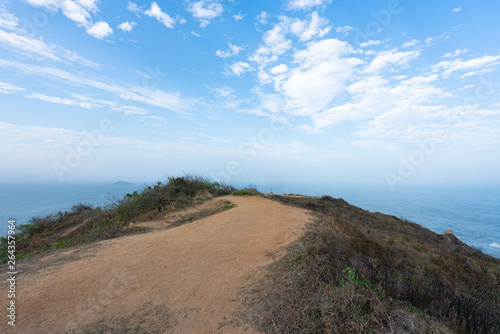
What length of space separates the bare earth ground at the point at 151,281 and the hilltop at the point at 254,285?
2 cm

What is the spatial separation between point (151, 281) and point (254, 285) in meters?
2.07

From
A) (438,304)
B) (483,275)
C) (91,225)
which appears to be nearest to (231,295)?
(438,304)

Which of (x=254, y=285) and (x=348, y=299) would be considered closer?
(x=348, y=299)

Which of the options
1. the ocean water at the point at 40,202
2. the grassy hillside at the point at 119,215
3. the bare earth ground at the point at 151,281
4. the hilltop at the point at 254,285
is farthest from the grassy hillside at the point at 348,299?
the ocean water at the point at 40,202

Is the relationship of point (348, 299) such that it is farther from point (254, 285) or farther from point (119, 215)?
point (119, 215)

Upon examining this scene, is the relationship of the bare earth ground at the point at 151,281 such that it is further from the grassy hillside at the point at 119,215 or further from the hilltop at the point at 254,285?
the grassy hillside at the point at 119,215

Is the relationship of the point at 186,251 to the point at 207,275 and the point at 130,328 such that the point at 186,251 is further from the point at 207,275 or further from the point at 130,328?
the point at 130,328

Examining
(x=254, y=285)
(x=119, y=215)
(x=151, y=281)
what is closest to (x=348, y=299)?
(x=254, y=285)

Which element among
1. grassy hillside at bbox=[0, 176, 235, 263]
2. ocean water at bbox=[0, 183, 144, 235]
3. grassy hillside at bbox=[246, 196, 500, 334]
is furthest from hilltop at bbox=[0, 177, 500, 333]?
ocean water at bbox=[0, 183, 144, 235]

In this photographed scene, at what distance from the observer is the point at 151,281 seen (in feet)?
15.0

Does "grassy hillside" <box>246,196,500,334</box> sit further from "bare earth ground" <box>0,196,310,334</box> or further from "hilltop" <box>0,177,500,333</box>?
"bare earth ground" <box>0,196,310,334</box>

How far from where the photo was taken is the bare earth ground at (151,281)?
3.39 meters

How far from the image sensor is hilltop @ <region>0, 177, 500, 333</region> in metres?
2.90

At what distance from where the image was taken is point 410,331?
7.88ft
